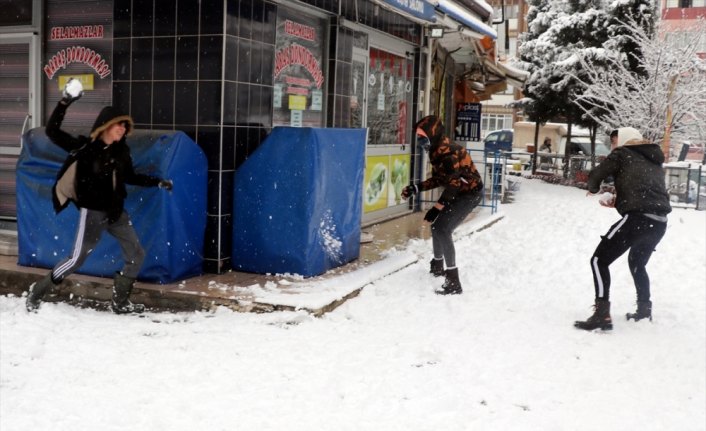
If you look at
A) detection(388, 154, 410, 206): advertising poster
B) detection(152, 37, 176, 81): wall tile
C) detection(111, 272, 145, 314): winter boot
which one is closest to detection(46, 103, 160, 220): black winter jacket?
detection(111, 272, 145, 314): winter boot

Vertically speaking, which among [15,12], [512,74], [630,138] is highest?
[512,74]

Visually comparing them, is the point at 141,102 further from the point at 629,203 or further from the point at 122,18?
the point at 629,203

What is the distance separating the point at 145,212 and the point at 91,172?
806mm

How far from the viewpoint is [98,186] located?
5.83 meters

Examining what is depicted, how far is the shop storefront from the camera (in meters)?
7.05

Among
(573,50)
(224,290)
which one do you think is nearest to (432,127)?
(224,290)

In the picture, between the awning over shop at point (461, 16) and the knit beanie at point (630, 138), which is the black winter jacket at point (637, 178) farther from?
the awning over shop at point (461, 16)

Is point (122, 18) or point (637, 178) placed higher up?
point (122, 18)

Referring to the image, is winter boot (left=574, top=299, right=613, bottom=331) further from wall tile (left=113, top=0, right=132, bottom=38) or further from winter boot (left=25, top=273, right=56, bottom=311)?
wall tile (left=113, top=0, right=132, bottom=38)

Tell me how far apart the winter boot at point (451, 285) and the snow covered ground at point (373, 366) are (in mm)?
154

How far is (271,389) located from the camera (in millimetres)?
4555

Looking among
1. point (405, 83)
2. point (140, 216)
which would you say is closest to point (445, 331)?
point (140, 216)

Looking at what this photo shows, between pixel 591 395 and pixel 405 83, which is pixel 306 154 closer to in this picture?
pixel 591 395

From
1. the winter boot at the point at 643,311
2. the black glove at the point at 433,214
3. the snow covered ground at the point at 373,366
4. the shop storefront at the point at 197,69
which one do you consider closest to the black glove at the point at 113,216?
the snow covered ground at the point at 373,366
